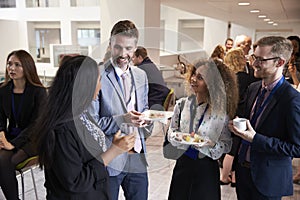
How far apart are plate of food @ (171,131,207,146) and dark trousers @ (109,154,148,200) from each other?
0.17 meters

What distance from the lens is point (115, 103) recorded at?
42.8 inches

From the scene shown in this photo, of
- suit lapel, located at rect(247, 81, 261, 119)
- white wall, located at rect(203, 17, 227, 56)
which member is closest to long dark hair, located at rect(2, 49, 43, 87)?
suit lapel, located at rect(247, 81, 261, 119)

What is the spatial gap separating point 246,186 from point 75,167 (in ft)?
2.59

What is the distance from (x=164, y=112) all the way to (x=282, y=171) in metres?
0.54

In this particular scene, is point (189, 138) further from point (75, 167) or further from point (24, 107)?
point (24, 107)

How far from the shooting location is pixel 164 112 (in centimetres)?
116

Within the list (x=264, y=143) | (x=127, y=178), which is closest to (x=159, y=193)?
(x=127, y=178)

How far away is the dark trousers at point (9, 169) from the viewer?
1.69 m

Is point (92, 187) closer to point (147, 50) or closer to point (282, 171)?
point (147, 50)

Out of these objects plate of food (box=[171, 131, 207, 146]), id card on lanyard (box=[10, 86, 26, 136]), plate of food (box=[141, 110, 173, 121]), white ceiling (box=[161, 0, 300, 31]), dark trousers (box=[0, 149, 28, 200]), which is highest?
white ceiling (box=[161, 0, 300, 31])

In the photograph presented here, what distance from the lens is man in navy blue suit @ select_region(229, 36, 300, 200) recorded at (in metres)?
1.08

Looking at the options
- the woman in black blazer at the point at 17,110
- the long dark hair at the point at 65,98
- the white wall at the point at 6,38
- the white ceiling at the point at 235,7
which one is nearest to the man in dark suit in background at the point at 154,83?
the long dark hair at the point at 65,98

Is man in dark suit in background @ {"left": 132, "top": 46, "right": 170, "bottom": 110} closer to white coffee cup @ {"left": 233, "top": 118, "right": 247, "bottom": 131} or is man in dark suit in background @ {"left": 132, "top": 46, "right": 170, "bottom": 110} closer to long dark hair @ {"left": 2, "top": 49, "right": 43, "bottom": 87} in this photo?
white coffee cup @ {"left": 233, "top": 118, "right": 247, "bottom": 131}

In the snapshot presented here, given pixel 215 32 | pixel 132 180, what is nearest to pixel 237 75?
pixel 132 180
